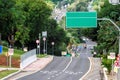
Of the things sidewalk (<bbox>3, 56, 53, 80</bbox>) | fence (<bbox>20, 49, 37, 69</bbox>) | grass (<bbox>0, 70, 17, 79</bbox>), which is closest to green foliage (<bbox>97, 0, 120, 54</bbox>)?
sidewalk (<bbox>3, 56, 53, 80</bbox>)

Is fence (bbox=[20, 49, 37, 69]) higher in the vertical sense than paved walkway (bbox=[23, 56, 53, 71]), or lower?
higher

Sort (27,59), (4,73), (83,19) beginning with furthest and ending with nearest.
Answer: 1. (27,59)
2. (4,73)
3. (83,19)

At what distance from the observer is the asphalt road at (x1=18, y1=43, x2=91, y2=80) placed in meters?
55.5

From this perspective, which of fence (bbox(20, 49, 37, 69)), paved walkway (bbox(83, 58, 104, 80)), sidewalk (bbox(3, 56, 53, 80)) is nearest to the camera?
paved walkway (bbox(83, 58, 104, 80))

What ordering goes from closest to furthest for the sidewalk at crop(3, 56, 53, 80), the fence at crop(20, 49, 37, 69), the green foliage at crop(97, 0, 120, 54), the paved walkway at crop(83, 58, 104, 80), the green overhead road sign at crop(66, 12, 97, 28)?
the green overhead road sign at crop(66, 12, 97, 28) < the paved walkway at crop(83, 58, 104, 80) < the sidewalk at crop(3, 56, 53, 80) < the fence at crop(20, 49, 37, 69) < the green foliage at crop(97, 0, 120, 54)

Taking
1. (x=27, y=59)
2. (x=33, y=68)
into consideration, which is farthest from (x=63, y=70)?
(x=27, y=59)

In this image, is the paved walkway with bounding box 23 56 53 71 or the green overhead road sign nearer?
the green overhead road sign

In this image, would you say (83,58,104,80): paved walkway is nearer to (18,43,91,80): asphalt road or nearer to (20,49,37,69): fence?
(18,43,91,80): asphalt road

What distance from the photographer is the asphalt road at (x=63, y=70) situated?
55513mm

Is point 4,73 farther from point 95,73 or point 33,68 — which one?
point 95,73

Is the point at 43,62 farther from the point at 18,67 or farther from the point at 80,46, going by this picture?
the point at 80,46

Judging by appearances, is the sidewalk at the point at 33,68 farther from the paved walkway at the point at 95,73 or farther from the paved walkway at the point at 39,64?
the paved walkway at the point at 95,73

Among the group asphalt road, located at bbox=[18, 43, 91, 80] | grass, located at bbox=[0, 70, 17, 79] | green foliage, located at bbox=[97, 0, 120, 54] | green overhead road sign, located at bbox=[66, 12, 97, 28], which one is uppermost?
green overhead road sign, located at bbox=[66, 12, 97, 28]

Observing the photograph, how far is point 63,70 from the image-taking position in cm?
6488
